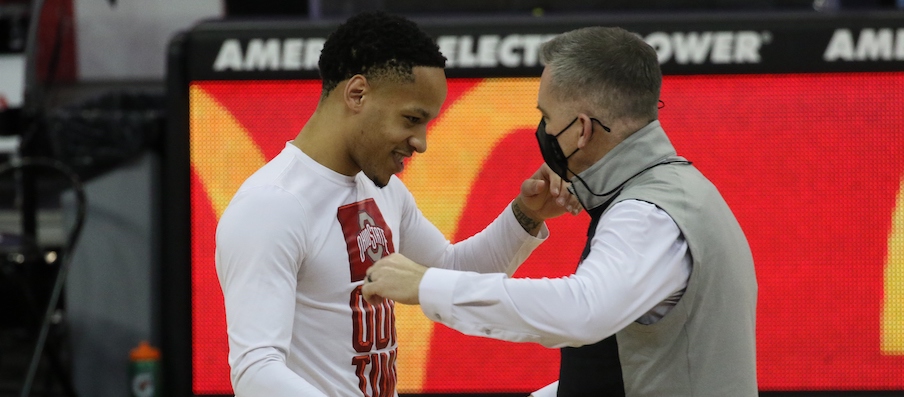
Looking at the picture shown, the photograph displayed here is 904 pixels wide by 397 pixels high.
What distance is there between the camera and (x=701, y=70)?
3.12 meters

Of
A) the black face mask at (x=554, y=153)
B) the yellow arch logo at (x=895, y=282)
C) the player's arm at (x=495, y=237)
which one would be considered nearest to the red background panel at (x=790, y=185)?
the yellow arch logo at (x=895, y=282)

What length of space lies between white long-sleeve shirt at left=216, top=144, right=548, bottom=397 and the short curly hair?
0.59 ft

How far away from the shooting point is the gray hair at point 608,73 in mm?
1901

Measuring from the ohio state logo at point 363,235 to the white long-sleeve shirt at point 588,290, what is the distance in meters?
0.20

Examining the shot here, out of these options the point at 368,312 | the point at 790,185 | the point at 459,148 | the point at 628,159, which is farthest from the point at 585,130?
the point at 790,185

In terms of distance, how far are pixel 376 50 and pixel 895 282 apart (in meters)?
1.90

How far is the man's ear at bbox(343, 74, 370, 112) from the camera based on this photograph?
6.35 ft

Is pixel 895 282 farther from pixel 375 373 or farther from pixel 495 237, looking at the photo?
pixel 375 373

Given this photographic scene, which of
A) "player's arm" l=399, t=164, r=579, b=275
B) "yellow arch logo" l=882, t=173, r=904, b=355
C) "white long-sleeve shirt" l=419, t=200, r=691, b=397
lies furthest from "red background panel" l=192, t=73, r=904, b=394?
"white long-sleeve shirt" l=419, t=200, r=691, b=397

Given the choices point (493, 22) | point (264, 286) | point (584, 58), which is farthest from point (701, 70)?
point (264, 286)

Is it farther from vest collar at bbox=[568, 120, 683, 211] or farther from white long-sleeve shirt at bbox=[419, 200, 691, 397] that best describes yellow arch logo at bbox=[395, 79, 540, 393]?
white long-sleeve shirt at bbox=[419, 200, 691, 397]

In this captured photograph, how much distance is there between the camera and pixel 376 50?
6.32 feet

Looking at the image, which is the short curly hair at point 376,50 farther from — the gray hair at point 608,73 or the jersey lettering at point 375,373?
the jersey lettering at point 375,373

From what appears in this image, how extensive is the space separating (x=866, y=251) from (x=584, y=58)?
158cm
